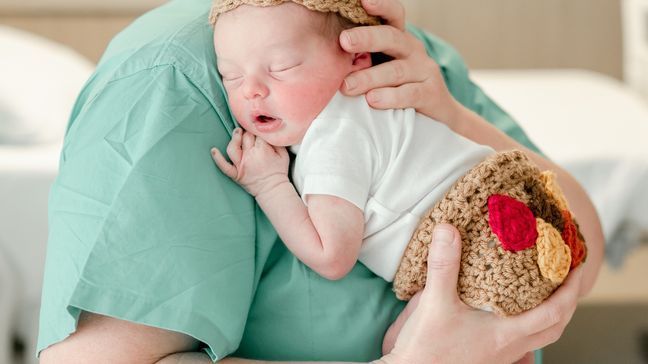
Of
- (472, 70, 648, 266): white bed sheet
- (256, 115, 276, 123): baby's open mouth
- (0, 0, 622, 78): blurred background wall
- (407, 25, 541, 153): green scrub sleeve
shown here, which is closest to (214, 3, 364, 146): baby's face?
(256, 115, 276, 123): baby's open mouth

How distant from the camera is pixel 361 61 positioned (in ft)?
3.42

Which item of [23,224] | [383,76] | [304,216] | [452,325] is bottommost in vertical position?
[23,224]

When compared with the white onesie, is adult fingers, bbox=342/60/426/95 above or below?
above

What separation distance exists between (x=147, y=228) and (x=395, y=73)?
0.35 metres

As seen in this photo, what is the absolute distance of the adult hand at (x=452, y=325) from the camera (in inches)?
36.6

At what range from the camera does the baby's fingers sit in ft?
3.00

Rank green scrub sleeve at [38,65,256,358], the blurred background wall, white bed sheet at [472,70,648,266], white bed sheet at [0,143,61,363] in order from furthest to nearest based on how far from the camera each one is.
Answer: the blurred background wall, white bed sheet at [472,70,648,266], white bed sheet at [0,143,61,363], green scrub sleeve at [38,65,256,358]

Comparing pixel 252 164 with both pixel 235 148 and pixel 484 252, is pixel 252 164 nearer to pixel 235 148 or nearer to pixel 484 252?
pixel 235 148

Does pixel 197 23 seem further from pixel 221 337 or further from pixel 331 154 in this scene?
pixel 221 337

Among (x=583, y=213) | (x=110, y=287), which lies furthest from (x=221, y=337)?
(x=583, y=213)

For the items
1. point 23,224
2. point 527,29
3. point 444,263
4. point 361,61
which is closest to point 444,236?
point 444,263

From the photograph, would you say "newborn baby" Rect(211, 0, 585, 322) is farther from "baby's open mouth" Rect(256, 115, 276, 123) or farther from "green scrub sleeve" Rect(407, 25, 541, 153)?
"green scrub sleeve" Rect(407, 25, 541, 153)

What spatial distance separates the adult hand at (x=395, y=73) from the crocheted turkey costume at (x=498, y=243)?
117 mm

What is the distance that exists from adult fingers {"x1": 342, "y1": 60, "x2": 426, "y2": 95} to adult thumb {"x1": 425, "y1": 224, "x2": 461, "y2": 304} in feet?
0.60
